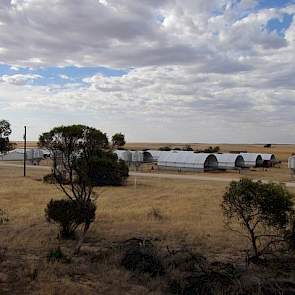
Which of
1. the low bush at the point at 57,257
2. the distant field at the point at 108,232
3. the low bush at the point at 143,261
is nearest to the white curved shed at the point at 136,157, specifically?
the distant field at the point at 108,232

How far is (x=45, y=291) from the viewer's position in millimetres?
9930

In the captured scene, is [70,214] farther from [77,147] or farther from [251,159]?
[251,159]

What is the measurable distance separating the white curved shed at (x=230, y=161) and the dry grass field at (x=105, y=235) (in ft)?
113

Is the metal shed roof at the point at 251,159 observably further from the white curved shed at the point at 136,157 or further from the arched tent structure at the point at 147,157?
the white curved shed at the point at 136,157

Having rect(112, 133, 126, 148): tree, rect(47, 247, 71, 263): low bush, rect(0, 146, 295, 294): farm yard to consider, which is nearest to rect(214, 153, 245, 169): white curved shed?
rect(112, 133, 126, 148): tree

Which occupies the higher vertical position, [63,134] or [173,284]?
[63,134]

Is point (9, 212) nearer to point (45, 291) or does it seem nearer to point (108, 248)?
point (108, 248)

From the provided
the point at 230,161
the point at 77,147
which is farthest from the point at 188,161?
the point at 77,147

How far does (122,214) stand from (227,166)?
4808 cm

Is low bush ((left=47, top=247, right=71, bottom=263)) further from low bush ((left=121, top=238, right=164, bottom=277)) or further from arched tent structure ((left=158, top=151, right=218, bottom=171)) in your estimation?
arched tent structure ((left=158, top=151, right=218, bottom=171))

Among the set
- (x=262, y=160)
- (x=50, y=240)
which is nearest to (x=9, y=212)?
(x=50, y=240)

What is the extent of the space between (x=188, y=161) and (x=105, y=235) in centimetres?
5043

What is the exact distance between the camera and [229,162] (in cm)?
7056

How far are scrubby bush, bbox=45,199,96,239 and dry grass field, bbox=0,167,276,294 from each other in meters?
0.68
